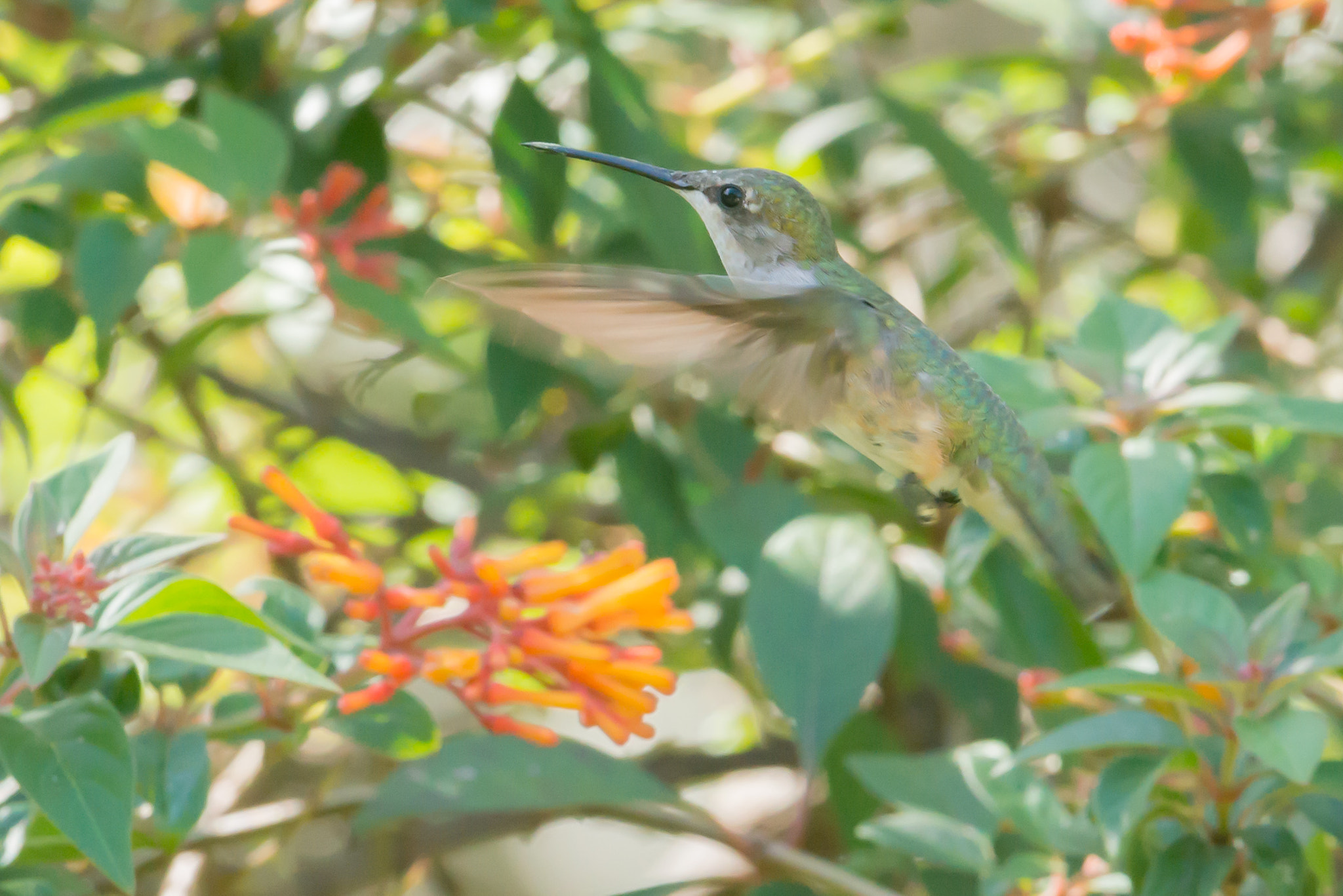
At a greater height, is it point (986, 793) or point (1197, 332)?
point (1197, 332)

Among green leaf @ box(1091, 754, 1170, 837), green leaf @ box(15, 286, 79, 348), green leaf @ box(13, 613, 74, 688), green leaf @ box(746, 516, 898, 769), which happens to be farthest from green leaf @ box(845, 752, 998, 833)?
green leaf @ box(15, 286, 79, 348)

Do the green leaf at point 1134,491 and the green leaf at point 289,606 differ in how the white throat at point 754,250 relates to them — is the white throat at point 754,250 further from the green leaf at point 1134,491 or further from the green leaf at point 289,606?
the green leaf at point 289,606

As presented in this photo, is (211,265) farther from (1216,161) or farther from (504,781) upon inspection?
(1216,161)

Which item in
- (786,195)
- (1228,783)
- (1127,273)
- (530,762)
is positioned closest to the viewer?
(1228,783)

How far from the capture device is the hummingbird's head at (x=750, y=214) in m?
1.05

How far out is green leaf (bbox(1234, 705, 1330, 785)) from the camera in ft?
2.36

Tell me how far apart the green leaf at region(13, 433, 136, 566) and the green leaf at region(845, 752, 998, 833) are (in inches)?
23.6

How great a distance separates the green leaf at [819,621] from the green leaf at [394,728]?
1.06 ft

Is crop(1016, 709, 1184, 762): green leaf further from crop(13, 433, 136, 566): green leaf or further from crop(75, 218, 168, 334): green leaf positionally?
crop(75, 218, 168, 334): green leaf

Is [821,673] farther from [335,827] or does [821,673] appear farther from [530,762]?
[335,827]

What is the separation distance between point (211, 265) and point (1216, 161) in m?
1.24

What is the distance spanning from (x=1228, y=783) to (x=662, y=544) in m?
0.59

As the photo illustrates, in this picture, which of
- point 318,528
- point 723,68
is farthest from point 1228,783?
point 723,68

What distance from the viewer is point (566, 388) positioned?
1.48 metres
